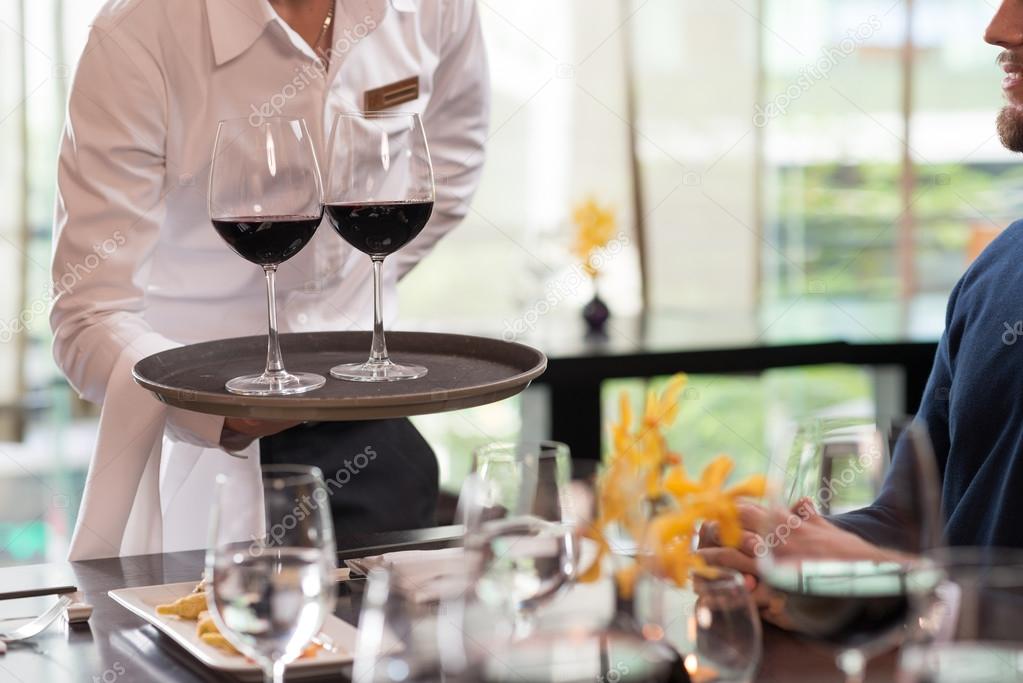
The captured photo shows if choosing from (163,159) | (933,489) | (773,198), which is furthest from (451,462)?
(933,489)

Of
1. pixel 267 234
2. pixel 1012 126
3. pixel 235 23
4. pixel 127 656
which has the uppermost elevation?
pixel 235 23

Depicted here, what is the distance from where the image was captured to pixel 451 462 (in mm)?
4320

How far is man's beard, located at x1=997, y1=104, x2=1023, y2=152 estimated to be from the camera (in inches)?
69.7

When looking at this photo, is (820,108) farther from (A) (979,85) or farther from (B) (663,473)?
(B) (663,473)

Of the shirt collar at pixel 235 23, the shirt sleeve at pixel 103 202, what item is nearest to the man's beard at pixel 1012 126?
the shirt collar at pixel 235 23

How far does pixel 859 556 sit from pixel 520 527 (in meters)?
0.21

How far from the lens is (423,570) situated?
1.04m

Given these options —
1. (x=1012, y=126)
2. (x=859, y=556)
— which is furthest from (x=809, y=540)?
(x=1012, y=126)

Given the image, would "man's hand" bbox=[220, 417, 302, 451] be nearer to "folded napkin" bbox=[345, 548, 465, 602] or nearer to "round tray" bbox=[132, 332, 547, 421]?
"round tray" bbox=[132, 332, 547, 421]

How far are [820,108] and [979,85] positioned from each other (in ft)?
2.01

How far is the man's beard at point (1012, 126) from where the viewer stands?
177 centimetres

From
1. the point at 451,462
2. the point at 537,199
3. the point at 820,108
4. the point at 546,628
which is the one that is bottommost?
the point at 451,462

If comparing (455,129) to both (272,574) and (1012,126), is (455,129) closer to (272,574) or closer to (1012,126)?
(1012,126)

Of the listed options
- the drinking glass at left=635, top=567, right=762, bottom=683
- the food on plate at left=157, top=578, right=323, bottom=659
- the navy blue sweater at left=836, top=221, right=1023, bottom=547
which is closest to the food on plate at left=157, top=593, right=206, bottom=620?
the food on plate at left=157, top=578, right=323, bottom=659
